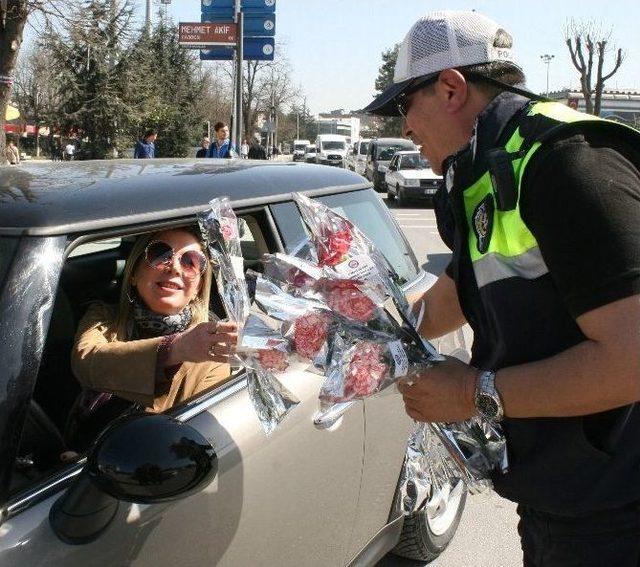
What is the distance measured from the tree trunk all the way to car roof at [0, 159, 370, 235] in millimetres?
10796

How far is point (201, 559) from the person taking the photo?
1.66 m

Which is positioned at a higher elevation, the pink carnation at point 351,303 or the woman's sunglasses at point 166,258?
the pink carnation at point 351,303

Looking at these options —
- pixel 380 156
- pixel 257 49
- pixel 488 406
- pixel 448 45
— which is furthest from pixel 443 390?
pixel 380 156

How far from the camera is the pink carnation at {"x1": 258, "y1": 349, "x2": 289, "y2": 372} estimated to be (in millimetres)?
1488

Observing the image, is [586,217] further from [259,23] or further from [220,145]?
[259,23]

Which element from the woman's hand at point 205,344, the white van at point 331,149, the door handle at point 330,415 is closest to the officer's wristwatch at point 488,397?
the door handle at point 330,415

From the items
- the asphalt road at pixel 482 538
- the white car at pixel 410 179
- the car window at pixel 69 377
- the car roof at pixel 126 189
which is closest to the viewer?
the car roof at pixel 126 189

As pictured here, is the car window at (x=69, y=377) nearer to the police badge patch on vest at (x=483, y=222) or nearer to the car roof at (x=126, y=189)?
the car roof at (x=126, y=189)

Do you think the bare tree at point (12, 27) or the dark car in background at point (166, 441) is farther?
the bare tree at point (12, 27)

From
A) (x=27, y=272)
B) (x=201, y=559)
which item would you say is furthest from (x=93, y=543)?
(x=27, y=272)

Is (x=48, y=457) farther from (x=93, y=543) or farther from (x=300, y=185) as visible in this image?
(x=300, y=185)

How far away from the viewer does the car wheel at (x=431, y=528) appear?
3.07 metres

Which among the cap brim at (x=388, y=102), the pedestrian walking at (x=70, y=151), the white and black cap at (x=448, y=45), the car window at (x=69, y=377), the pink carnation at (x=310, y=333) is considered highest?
the white and black cap at (x=448, y=45)

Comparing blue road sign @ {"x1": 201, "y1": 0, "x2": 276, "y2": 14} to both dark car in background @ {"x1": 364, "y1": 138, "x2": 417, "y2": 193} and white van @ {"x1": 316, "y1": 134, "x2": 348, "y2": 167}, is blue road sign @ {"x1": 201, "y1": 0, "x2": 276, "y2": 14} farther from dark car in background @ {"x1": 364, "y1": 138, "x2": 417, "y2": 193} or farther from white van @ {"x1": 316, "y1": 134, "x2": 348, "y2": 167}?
white van @ {"x1": 316, "y1": 134, "x2": 348, "y2": 167}
